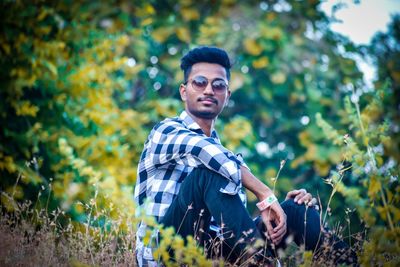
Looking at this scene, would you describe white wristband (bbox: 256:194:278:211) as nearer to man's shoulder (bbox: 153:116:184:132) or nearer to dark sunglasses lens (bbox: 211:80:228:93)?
man's shoulder (bbox: 153:116:184:132)

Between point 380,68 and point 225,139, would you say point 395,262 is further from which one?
point 380,68

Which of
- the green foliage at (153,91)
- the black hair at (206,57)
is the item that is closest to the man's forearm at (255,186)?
the green foliage at (153,91)

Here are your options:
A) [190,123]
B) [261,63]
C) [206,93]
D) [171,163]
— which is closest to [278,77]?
[261,63]

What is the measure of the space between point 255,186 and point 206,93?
3.48 feet

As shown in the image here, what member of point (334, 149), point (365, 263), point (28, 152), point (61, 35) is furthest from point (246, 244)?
point (334, 149)

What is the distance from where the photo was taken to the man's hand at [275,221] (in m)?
3.26

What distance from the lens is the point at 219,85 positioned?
14.0 ft

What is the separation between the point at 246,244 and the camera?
3098mm

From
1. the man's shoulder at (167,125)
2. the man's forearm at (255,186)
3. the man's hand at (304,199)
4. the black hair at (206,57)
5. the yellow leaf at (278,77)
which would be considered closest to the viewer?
the man's forearm at (255,186)

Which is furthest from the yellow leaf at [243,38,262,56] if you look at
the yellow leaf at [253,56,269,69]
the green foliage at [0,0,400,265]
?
the yellow leaf at [253,56,269,69]

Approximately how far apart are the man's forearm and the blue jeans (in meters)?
0.18

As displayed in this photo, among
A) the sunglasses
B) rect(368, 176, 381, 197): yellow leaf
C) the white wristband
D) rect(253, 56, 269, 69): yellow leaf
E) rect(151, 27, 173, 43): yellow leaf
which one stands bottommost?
the white wristband

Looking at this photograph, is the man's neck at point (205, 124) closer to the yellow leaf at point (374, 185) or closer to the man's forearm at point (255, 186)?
the man's forearm at point (255, 186)

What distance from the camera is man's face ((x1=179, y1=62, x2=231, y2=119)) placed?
13.8 feet
